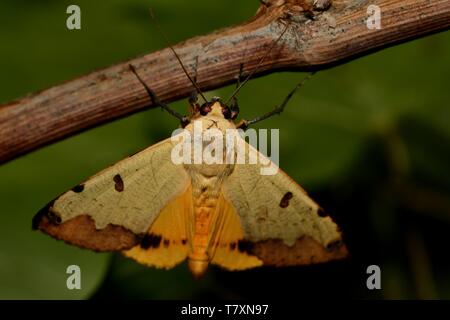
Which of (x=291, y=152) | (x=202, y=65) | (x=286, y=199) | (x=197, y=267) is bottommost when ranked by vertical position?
(x=197, y=267)

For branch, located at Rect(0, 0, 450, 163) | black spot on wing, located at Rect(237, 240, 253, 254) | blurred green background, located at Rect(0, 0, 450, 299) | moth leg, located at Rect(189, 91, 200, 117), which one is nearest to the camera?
branch, located at Rect(0, 0, 450, 163)

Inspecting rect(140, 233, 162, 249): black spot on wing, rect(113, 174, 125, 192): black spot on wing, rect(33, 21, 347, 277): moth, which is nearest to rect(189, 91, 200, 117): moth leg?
rect(33, 21, 347, 277): moth

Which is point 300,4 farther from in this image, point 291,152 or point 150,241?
point 291,152

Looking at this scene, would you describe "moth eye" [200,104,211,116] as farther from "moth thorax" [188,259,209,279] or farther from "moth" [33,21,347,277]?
"moth thorax" [188,259,209,279]

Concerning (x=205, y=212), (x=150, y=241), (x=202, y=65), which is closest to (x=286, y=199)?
(x=205, y=212)

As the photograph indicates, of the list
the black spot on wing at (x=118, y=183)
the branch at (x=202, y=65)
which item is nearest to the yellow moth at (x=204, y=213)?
the black spot on wing at (x=118, y=183)
